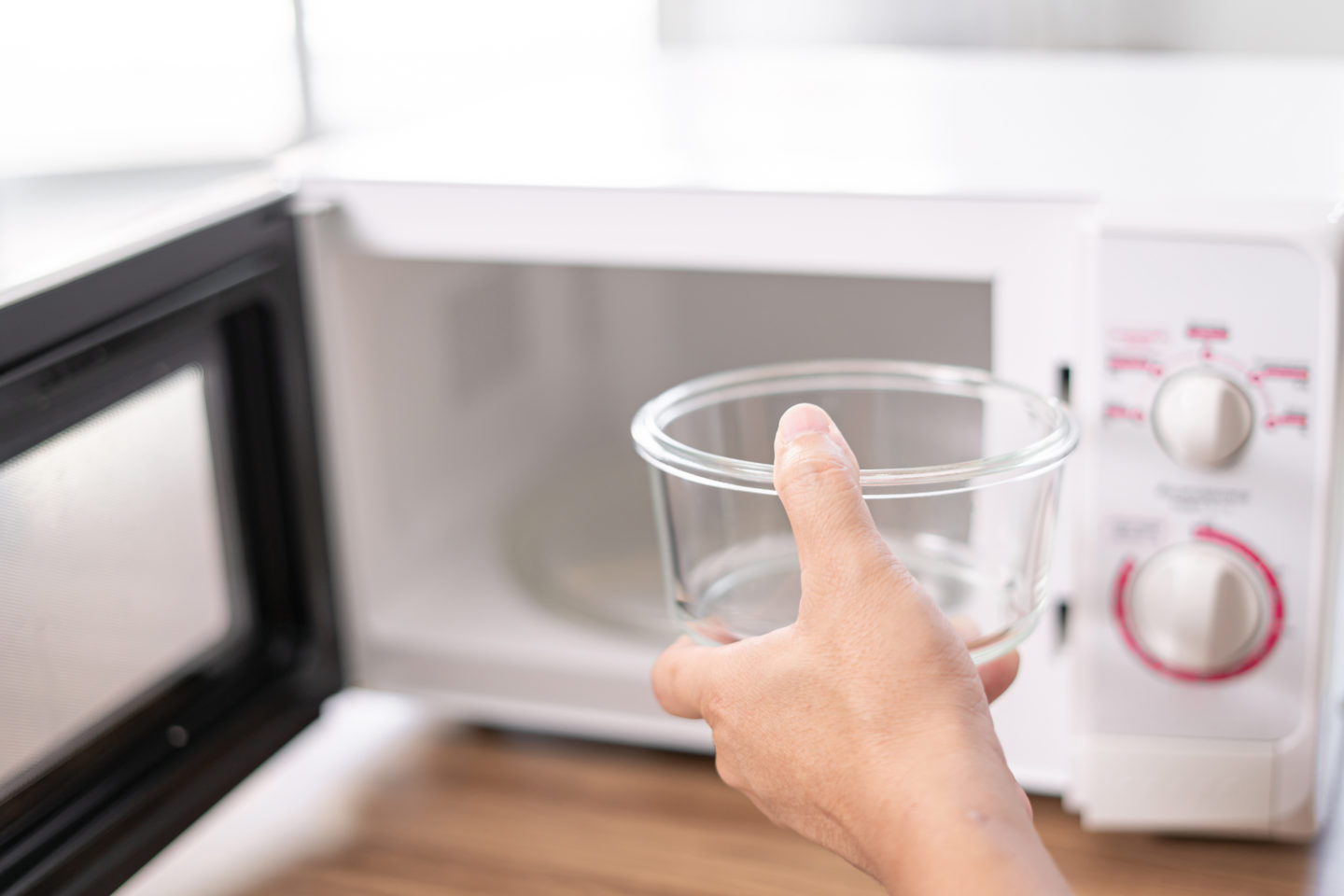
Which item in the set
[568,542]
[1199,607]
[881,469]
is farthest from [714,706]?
[568,542]

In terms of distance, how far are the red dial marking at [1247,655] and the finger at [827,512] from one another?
246 millimetres

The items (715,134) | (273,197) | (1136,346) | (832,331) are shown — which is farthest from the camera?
(832,331)

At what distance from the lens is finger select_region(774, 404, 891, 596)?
378 mm

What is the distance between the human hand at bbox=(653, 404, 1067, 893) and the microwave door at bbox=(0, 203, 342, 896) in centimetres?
30

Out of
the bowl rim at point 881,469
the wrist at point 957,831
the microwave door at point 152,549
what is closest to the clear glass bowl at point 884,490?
the bowl rim at point 881,469

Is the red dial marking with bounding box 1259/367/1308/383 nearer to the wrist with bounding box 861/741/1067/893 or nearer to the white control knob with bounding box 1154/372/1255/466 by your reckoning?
the white control knob with bounding box 1154/372/1255/466

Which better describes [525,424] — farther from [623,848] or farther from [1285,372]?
[1285,372]

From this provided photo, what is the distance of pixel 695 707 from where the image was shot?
0.45 m

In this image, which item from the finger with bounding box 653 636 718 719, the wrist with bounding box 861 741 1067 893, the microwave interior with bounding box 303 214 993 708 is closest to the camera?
the wrist with bounding box 861 741 1067 893

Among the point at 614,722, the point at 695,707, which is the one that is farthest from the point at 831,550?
the point at 614,722

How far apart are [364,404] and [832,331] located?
0.40 m

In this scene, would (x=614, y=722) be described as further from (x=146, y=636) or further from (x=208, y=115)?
(x=208, y=115)

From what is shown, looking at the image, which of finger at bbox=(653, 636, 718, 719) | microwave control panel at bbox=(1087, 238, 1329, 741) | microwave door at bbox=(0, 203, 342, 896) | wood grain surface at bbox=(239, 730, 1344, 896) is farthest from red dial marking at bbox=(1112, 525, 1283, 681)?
microwave door at bbox=(0, 203, 342, 896)

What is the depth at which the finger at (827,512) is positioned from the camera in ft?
1.24
